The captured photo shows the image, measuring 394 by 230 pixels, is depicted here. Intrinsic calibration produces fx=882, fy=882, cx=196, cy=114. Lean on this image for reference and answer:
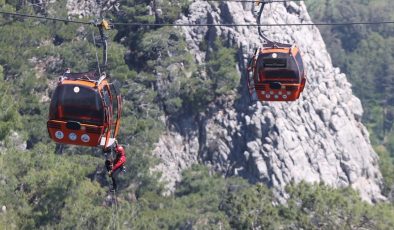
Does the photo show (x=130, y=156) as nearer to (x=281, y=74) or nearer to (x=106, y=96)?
(x=281, y=74)

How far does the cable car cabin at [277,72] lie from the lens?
22938 millimetres

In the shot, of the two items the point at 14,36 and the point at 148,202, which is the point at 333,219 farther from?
the point at 14,36

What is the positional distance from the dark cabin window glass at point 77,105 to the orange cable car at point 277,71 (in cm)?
595

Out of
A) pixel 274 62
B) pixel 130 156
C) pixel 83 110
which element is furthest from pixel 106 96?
pixel 130 156

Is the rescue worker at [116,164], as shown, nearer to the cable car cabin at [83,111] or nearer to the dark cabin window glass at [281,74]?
the cable car cabin at [83,111]

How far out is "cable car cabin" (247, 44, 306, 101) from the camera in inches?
903

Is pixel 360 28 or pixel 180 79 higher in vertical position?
pixel 180 79

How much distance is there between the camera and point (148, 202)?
4706 cm

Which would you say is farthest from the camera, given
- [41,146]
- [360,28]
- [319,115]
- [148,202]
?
[360,28]

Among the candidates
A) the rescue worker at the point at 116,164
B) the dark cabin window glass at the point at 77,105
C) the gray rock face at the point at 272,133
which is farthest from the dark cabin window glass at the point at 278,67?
the gray rock face at the point at 272,133

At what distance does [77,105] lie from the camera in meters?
18.1

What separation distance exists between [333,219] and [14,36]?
21859mm

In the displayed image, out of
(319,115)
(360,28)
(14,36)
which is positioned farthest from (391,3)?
(14,36)

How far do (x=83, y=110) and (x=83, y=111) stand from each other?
0.03m
